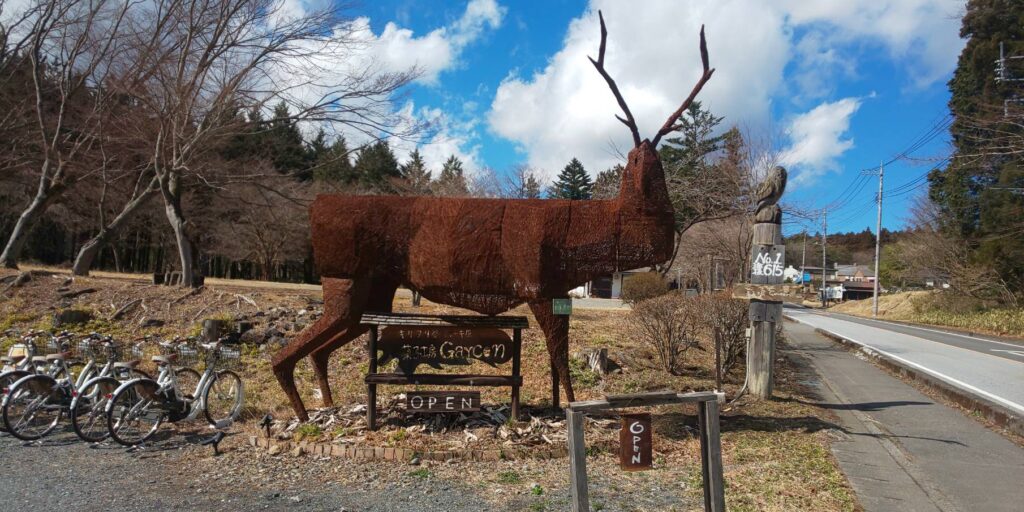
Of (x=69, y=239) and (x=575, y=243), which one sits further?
(x=69, y=239)

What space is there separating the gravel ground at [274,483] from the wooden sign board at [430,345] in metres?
1.30

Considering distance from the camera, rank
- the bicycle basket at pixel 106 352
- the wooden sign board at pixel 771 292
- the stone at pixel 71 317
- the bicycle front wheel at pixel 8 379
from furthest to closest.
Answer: the stone at pixel 71 317 → the wooden sign board at pixel 771 292 → the bicycle basket at pixel 106 352 → the bicycle front wheel at pixel 8 379

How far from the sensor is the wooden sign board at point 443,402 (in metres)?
6.46

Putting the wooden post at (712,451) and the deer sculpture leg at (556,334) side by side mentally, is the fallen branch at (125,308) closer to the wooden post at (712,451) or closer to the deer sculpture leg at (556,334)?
the deer sculpture leg at (556,334)

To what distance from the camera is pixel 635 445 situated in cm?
→ 336

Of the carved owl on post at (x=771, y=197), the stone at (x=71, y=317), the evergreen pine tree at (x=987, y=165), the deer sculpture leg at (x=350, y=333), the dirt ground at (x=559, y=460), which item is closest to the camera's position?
the dirt ground at (x=559, y=460)

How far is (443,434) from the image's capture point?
639 cm

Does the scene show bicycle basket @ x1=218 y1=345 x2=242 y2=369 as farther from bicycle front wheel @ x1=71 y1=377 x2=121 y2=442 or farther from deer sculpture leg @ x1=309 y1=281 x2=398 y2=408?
deer sculpture leg @ x1=309 y1=281 x2=398 y2=408

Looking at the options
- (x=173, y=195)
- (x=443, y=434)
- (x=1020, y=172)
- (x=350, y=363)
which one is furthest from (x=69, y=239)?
(x=1020, y=172)

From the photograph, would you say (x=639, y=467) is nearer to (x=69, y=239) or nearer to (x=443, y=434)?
(x=443, y=434)

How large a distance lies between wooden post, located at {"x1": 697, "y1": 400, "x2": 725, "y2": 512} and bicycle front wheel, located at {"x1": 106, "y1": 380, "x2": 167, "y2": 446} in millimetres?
5853

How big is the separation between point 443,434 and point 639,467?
3.44 metres

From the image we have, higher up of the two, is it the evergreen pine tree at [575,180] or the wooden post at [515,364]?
the evergreen pine tree at [575,180]

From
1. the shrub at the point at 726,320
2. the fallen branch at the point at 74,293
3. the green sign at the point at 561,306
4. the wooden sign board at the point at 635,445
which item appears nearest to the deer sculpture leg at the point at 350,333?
the green sign at the point at 561,306
